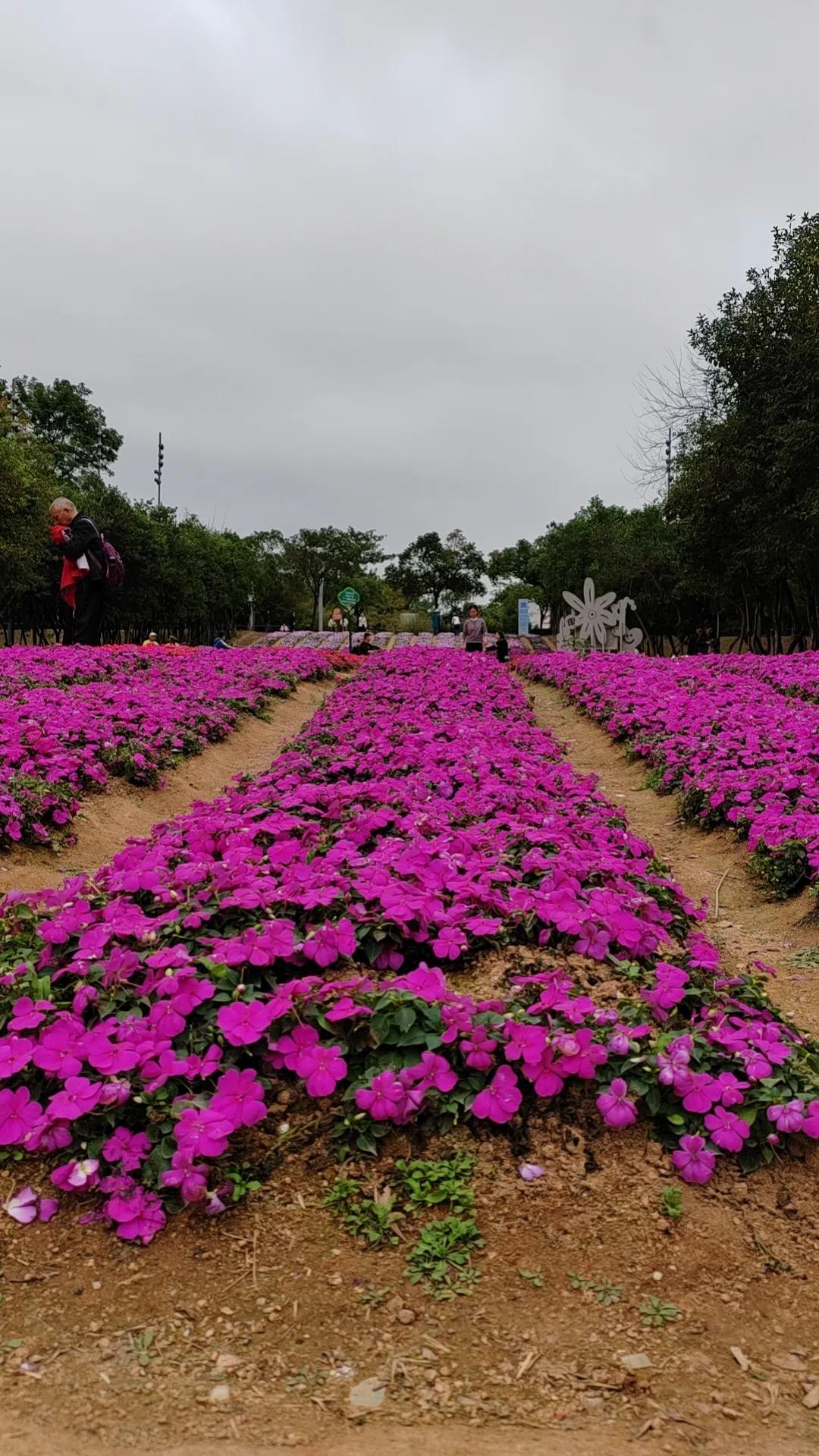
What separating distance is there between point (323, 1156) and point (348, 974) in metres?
0.72

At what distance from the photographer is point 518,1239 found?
2436mm

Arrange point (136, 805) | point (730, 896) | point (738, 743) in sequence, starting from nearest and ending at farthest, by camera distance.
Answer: point (730, 896) → point (136, 805) → point (738, 743)

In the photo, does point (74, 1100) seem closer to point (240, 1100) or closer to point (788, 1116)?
point (240, 1100)

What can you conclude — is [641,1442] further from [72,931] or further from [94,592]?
[94,592]

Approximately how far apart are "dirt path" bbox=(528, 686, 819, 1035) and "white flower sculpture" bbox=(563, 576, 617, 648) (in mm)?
24500

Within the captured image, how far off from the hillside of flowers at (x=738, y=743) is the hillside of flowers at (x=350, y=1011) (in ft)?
6.87

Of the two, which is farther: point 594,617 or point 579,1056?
point 594,617

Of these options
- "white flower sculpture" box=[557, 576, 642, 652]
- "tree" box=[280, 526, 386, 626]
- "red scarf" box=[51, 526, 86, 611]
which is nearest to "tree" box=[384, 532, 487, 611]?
"tree" box=[280, 526, 386, 626]

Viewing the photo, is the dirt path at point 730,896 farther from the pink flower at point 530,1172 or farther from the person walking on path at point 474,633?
the person walking on path at point 474,633

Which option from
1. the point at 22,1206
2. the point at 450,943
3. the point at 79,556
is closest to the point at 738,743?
the point at 450,943

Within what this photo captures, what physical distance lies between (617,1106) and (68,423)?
60551 millimetres

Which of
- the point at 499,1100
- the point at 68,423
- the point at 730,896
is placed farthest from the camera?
the point at 68,423

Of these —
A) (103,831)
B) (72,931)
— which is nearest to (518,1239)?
(72,931)

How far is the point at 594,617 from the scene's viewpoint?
35.5 metres
